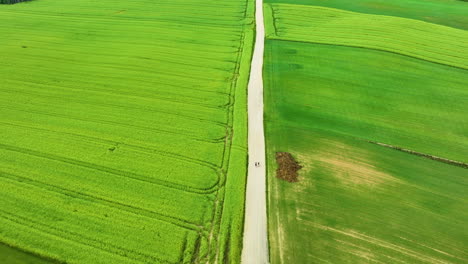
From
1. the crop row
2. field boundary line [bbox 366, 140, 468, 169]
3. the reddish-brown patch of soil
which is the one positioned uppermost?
the crop row

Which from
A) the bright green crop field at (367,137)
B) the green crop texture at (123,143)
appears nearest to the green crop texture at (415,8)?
the bright green crop field at (367,137)

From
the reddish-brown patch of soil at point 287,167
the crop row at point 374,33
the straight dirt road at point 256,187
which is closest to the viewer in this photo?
the straight dirt road at point 256,187

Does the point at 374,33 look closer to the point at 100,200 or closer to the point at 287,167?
the point at 287,167

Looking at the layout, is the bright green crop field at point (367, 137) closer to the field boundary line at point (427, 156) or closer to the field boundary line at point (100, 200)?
the field boundary line at point (427, 156)

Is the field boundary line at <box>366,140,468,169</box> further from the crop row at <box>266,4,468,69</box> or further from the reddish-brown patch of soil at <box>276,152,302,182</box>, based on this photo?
the crop row at <box>266,4,468,69</box>

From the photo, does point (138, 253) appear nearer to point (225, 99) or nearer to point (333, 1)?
point (225, 99)

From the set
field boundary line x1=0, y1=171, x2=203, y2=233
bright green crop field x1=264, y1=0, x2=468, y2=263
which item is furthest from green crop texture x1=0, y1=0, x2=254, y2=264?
bright green crop field x1=264, y1=0, x2=468, y2=263

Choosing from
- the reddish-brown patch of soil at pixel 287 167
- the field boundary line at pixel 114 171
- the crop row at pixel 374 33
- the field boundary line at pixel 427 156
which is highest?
the crop row at pixel 374 33
